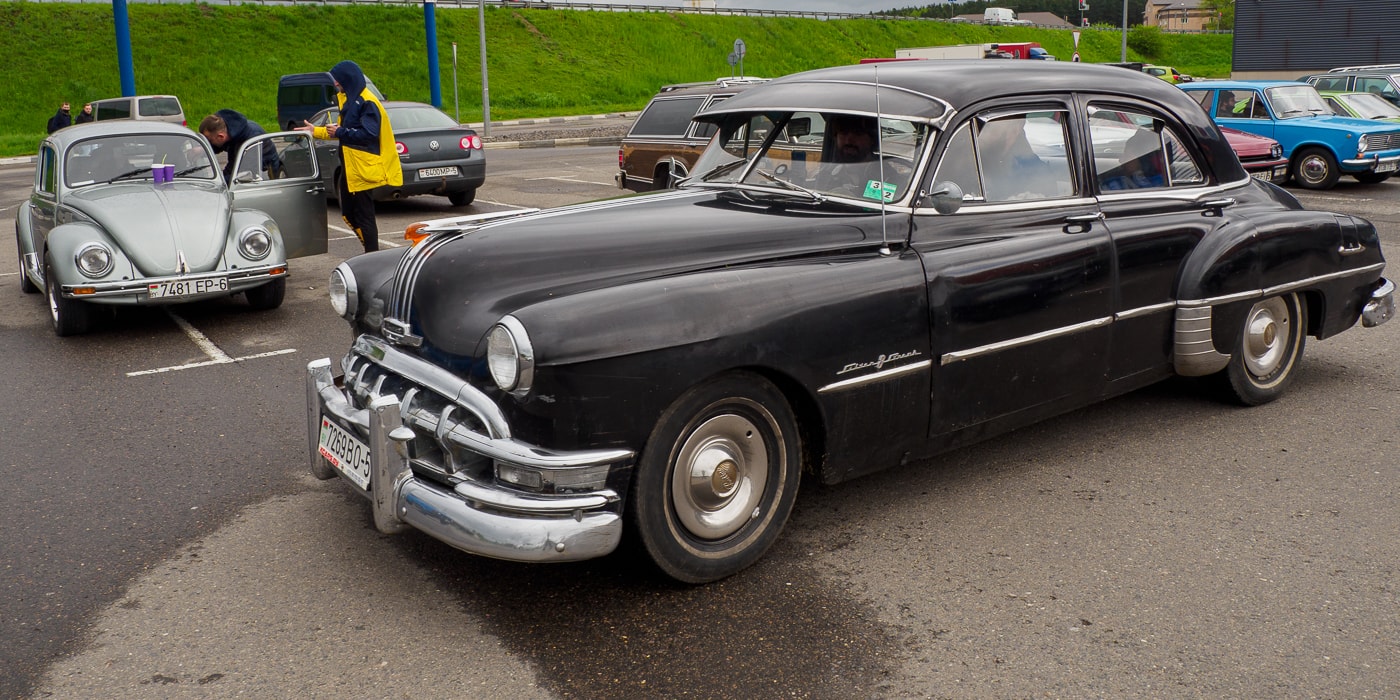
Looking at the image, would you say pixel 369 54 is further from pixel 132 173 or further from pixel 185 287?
pixel 185 287

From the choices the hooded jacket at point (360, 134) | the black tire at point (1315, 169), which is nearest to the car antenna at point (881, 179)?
the hooded jacket at point (360, 134)

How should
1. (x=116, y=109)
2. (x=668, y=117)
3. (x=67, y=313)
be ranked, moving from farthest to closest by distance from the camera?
(x=116, y=109), (x=668, y=117), (x=67, y=313)

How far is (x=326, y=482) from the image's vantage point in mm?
4980

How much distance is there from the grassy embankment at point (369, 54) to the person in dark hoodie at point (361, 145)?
Result: 75.7 ft

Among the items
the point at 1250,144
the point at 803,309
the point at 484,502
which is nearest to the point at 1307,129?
the point at 1250,144

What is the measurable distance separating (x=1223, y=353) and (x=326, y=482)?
4.21m

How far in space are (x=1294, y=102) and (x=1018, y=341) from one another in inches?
578

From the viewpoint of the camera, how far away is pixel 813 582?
12.8 ft

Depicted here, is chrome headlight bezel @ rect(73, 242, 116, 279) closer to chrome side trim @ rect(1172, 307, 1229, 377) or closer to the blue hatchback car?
chrome side trim @ rect(1172, 307, 1229, 377)

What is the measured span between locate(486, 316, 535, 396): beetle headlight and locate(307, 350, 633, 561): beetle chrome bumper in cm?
18

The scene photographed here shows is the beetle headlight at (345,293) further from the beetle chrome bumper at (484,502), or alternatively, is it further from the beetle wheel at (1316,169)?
the beetle wheel at (1316,169)

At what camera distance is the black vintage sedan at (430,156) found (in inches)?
559

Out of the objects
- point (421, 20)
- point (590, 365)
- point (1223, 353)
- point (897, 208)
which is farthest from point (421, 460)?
point (421, 20)

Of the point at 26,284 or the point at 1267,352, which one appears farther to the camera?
the point at 26,284
